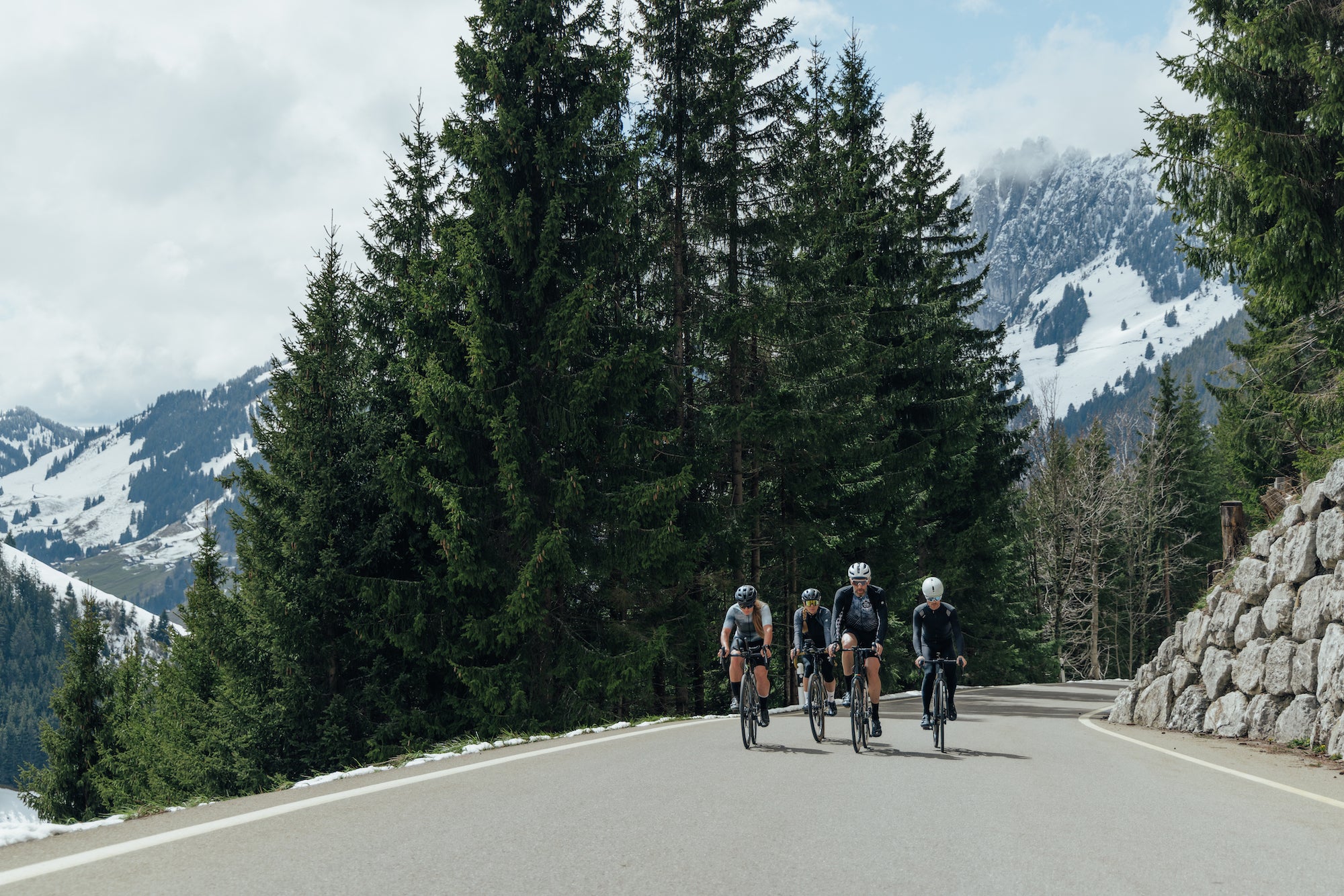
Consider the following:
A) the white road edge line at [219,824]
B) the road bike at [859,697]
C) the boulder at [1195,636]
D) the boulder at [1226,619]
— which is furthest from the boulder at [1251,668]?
the white road edge line at [219,824]

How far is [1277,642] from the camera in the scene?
479 inches

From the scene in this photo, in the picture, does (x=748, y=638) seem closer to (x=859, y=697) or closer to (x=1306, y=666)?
(x=859, y=697)

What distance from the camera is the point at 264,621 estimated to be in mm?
16703

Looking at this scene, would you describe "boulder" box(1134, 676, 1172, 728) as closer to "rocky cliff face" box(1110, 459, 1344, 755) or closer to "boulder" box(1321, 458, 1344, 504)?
"rocky cliff face" box(1110, 459, 1344, 755)

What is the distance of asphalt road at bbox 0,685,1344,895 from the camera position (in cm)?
479

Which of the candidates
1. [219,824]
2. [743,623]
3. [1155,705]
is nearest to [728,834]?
[219,824]

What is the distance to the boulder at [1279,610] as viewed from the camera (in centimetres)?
1237

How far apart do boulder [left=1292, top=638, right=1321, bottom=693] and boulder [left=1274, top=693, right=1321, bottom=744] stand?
3.7 inches

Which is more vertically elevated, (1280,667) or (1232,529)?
(1232,529)

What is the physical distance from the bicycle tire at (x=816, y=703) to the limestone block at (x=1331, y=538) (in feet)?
21.2

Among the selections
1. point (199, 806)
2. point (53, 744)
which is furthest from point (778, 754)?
point (53, 744)

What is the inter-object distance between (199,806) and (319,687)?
11.0 metres

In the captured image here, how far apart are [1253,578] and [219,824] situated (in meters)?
13.2

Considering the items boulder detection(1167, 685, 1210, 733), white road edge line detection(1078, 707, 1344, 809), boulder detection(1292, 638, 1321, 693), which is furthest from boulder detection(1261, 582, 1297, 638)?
white road edge line detection(1078, 707, 1344, 809)
